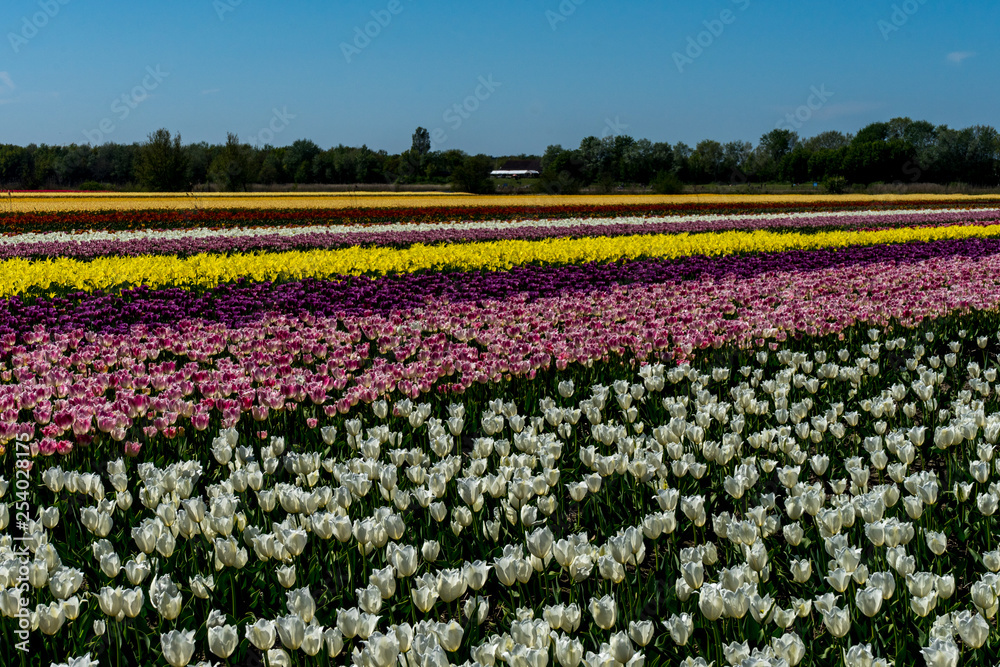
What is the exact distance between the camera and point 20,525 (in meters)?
3.35

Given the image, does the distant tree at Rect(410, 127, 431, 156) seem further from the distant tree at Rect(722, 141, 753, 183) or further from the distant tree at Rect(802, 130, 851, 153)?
the distant tree at Rect(802, 130, 851, 153)

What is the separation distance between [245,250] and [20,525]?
15.7 meters

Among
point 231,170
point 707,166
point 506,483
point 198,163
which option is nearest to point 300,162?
point 198,163

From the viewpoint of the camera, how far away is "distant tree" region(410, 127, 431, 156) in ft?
325

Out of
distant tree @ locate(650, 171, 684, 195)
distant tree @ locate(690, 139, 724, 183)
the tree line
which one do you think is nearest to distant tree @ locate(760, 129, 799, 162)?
the tree line

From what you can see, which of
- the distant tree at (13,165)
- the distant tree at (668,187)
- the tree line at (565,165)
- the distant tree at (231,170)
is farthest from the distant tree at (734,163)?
the distant tree at (13,165)

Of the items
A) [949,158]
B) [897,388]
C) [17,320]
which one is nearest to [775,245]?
[897,388]

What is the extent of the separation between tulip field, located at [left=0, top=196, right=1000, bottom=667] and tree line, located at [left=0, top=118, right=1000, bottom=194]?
5959 centimetres

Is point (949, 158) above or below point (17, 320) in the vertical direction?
above

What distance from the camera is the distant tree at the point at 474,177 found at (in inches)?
2554

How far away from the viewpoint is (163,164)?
205 ft

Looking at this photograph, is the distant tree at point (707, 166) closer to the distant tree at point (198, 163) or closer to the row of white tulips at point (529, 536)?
the distant tree at point (198, 163)

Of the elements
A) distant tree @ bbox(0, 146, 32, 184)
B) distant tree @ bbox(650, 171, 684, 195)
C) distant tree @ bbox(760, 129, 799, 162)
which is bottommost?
distant tree @ bbox(650, 171, 684, 195)

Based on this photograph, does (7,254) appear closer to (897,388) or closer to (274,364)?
(274,364)
